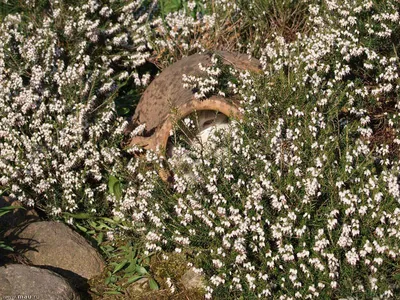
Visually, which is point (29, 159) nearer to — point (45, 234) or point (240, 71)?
point (45, 234)

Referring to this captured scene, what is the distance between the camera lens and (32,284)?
4.41m

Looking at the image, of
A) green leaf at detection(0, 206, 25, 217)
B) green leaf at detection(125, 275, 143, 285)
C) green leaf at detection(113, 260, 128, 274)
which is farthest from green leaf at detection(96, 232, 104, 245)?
green leaf at detection(0, 206, 25, 217)

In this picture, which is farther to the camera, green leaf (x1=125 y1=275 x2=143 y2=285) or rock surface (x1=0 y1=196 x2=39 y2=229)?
rock surface (x1=0 y1=196 x2=39 y2=229)

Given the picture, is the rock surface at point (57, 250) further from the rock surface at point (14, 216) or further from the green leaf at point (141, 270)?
the green leaf at point (141, 270)

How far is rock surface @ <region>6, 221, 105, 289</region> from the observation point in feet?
16.3

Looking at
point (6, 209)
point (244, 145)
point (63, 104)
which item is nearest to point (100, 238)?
point (6, 209)

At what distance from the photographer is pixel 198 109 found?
5.64 meters

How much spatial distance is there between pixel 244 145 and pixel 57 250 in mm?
1682

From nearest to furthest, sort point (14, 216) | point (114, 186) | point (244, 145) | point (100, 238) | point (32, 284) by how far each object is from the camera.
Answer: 1. point (32, 284)
2. point (244, 145)
3. point (14, 216)
4. point (100, 238)
5. point (114, 186)

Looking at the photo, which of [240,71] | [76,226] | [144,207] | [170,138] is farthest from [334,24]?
[76,226]

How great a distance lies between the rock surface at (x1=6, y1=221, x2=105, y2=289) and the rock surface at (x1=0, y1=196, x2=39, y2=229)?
0.11 m

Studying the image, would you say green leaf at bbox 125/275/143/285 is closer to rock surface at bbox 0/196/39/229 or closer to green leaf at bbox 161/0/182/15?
rock surface at bbox 0/196/39/229

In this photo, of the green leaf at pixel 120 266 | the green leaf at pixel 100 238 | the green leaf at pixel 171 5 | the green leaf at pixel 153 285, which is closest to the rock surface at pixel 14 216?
the green leaf at pixel 100 238

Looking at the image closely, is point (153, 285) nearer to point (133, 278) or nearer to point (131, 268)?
point (133, 278)
